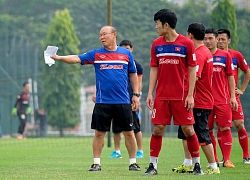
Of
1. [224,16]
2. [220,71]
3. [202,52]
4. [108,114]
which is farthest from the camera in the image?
[224,16]

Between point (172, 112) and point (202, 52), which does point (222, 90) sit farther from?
point (172, 112)

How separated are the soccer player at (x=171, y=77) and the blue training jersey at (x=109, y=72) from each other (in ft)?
3.73

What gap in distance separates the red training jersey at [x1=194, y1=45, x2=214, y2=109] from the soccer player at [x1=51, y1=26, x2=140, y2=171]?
3.59ft

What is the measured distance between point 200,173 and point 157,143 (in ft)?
2.28

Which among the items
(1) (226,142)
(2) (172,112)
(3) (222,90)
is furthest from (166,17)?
(1) (226,142)

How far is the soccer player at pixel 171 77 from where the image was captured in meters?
10.2

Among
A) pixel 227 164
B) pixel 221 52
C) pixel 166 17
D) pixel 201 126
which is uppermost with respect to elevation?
pixel 166 17

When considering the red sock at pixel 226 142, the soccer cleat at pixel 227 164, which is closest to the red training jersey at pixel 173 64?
the soccer cleat at pixel 227 164

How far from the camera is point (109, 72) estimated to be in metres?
11.4

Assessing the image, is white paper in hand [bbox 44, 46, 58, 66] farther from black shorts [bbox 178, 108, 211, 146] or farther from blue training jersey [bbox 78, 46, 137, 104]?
black shorts [bbox 178, 108, 211, 146]

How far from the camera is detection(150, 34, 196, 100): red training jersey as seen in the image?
1026 centimetres

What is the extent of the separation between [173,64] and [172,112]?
2.03 ft

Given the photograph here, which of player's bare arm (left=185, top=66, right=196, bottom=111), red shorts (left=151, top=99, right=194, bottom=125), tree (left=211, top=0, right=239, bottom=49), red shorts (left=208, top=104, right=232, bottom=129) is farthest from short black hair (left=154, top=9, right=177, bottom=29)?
tree (left=211, top=0, right=239, bottom=49)

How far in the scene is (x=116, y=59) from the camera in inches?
451
